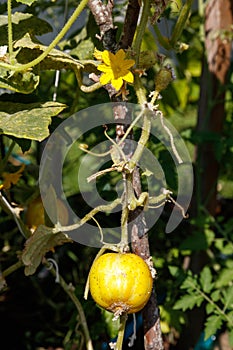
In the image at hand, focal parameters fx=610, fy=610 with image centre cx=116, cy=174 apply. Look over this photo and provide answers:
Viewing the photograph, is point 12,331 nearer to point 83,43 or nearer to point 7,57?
point 83,43

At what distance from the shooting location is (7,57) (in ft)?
2.64

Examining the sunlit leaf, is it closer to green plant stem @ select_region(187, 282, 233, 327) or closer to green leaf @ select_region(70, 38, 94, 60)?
green plant stem @ select_region(187, 282, 233, 327)

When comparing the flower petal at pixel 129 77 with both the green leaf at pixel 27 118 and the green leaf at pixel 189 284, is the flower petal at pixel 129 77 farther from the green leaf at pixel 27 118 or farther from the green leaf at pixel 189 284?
the green leaf at pixel 189 284

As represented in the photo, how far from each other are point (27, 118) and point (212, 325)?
61 centimetres

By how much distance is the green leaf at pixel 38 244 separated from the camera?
0.93 meters

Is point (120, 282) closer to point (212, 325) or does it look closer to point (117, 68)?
point (117, 68)

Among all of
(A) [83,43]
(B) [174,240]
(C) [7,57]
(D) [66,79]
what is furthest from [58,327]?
(C) [7,57]

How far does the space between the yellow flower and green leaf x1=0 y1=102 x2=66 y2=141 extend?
10 cm

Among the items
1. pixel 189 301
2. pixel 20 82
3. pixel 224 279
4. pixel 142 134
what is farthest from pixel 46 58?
pixel 224 279

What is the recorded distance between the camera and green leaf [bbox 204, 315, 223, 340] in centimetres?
118

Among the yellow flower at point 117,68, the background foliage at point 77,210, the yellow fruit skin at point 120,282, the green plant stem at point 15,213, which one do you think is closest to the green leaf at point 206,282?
the background foliage at point 77,210

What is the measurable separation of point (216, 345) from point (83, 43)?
1.01 metres

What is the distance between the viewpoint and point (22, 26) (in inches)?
38.3

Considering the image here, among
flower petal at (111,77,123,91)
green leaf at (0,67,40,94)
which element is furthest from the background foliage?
flower petal at (111,77,123,91)
